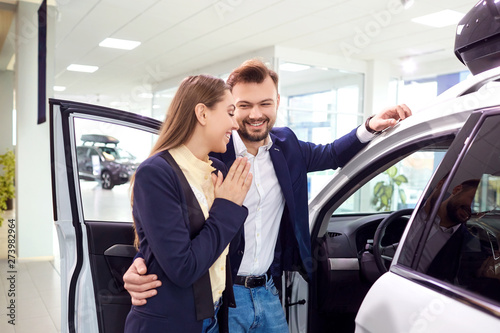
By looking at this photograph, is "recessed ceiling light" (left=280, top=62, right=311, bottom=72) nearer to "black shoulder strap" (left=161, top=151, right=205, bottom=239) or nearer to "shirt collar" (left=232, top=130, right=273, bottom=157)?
"shirt collar" (left=232, top=130, right=273, bottom=157)

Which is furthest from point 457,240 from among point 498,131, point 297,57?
point 297,57

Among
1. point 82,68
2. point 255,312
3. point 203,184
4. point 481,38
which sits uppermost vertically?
point 82,68

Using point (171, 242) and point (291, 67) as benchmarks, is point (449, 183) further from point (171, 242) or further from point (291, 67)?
point (291, 67)

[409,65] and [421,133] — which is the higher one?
[409,65]

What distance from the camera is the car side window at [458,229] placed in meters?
0.90

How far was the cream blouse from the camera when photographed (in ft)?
3.85

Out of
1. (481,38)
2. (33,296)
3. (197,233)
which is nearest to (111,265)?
(197,233)

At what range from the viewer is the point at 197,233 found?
3.76 ft

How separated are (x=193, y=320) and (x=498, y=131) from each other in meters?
0.82

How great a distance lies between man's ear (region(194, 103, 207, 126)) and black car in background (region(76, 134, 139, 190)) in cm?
1219

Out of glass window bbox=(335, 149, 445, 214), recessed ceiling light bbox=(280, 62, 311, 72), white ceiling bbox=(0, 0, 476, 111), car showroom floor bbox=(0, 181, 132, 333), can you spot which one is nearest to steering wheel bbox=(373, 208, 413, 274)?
car showroom floor bbox=(0, 181, 132, 333)

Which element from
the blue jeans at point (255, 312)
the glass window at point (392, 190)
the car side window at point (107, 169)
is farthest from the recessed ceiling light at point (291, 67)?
the blue jeans at point (255, 312)

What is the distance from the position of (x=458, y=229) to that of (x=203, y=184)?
634 millimetres

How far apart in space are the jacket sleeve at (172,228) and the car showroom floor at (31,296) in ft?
9.63
